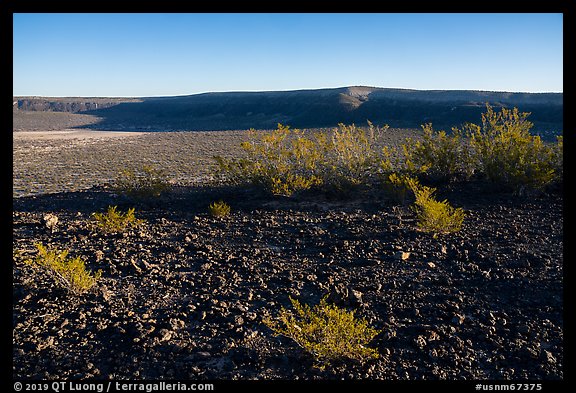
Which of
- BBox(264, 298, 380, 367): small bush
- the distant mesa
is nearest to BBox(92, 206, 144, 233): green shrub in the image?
BBox(264, 298, 380, 367): small bush

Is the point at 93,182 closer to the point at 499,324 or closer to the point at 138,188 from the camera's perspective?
the point at 138,188

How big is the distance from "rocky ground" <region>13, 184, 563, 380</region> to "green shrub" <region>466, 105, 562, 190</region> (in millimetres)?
494

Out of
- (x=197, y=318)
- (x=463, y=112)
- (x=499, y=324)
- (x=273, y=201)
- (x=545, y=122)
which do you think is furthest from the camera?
(x=463, y=112)

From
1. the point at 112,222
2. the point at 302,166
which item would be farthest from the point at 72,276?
the point at 302,166

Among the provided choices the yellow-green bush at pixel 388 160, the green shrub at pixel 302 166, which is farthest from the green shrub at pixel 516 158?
the green shrub at pixel 302 166

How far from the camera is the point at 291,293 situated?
510 cm

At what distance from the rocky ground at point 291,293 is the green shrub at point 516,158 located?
494 mm

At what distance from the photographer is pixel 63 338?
161 inches

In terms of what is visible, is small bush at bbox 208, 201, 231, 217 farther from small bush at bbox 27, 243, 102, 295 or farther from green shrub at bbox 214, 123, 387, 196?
small bush at bbox 27, 243, 102, 295

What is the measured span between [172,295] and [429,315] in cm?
299

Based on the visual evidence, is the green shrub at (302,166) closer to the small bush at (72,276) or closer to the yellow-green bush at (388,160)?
the yellow-green bush at (388,160)

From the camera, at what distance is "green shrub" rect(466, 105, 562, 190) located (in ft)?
28.3

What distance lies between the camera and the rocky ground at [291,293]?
12.0ft
